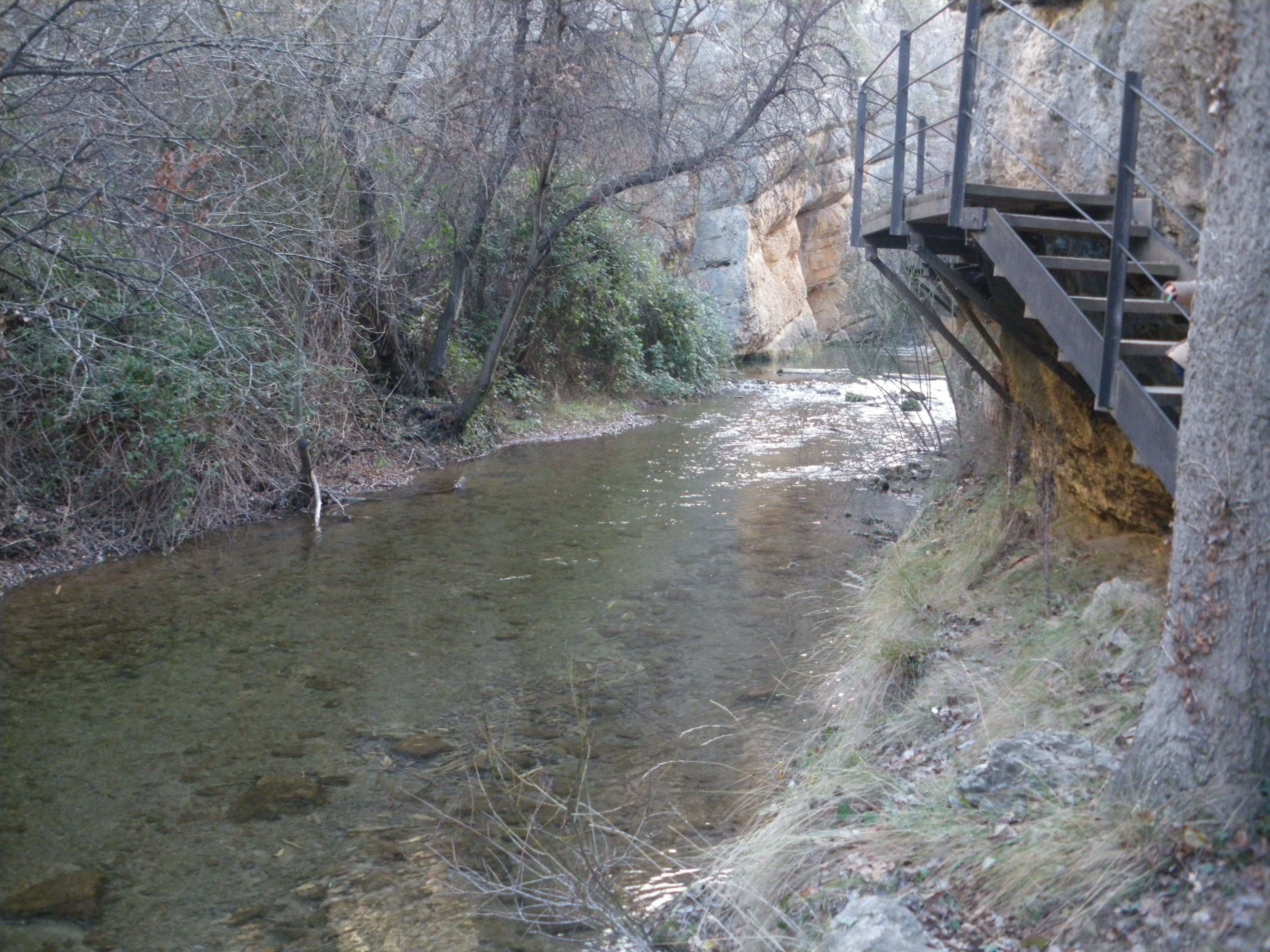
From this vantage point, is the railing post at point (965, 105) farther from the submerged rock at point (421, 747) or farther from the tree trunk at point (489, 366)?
the tree trunk at point (489, 366)

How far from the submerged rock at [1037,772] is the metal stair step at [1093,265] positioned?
2506mm

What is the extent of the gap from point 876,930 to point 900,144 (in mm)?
5125

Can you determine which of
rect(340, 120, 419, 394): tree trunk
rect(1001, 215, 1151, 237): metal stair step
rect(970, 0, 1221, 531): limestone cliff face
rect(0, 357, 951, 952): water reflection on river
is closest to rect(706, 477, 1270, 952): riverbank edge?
rect(970, 0, 1221, 531): limestone cliff face

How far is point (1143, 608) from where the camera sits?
16.9ft

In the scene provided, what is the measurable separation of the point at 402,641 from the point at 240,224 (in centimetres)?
364

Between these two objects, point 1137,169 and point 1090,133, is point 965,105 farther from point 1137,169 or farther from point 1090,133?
point 1090,133

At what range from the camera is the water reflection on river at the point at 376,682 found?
15.8 ft

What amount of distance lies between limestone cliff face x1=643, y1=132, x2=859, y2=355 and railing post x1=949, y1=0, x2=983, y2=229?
1650cm

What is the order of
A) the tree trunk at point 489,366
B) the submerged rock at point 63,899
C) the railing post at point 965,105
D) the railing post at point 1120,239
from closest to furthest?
the submerged rock at point 63,899
the railing post at point 1120,239
the railing post at point 965,105
the tree trunk at point 489,366

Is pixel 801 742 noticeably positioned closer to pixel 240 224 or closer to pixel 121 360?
pixel 240 224

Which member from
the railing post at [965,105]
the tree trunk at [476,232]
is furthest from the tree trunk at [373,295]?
→ the railing post at [965,105]

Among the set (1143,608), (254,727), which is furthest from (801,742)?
(254,727)

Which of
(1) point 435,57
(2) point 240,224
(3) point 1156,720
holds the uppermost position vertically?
(1) point 435,57

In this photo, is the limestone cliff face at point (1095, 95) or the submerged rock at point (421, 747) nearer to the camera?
the limestone cliff face at point (1095, 95)
